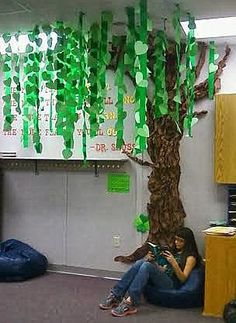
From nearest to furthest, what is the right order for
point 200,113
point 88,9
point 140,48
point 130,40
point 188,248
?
point 140,48, point 130,40, point 88,9, point 188,248, point 200,113

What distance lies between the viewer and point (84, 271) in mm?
5195

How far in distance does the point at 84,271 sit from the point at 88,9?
2.94m

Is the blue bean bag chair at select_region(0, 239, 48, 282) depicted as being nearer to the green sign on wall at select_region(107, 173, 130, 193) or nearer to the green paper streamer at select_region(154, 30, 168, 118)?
the green sign on wall at select_region(107, 173, 130, 193)

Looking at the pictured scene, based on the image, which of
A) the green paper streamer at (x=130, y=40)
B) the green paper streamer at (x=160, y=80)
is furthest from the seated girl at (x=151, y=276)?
the green paper streamer at (x=130, y=40)

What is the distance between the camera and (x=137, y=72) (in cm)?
306

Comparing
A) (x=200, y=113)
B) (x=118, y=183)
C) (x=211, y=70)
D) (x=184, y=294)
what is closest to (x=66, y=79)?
(x=211, y=70)

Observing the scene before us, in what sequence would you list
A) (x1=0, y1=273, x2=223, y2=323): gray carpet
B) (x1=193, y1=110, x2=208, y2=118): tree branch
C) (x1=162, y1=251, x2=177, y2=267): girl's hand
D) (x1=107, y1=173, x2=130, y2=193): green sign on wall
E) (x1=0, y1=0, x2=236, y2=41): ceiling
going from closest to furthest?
(x1=0, y1=0, x2=236, y2=41): ceiling
(x1=0, y1=273, x2=223, y2=323): gray carpet
(x1=162, y1=251, x2=177, y2=267): girl's hand
(x1=193, y1=110, x2=208, y2=118): tree branch
(x1=107, y1=173, x2=130, y2=193): green sign on wall

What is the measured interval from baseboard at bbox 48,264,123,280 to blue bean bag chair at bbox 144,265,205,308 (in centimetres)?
93

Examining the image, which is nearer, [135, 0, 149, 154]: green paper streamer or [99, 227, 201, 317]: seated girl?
[135, 0, 149, 154]: green paper streamer

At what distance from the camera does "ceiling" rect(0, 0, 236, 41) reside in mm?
3197

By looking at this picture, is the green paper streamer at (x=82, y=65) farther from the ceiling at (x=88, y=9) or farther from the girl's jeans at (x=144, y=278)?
the girl's jeans at (x=144, y=278)

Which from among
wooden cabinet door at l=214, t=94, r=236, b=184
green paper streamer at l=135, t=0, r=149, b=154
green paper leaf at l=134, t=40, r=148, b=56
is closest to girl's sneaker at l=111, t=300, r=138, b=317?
wooden cabinet door at l=214, t=94, r=236, b=184

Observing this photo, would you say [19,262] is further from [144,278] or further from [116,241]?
[144,278]

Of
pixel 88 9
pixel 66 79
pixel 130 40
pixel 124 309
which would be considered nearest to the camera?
pixel 130 40
